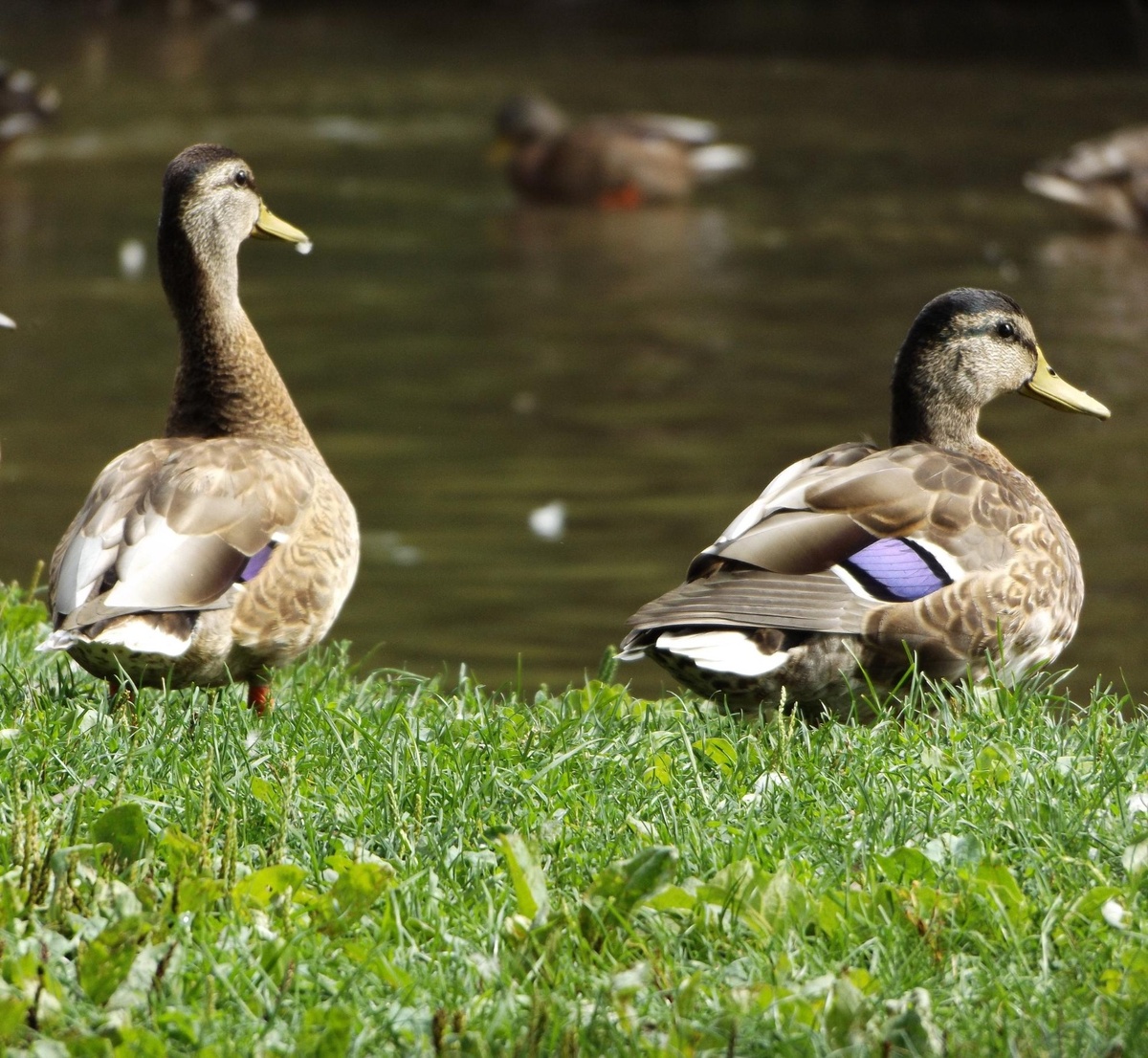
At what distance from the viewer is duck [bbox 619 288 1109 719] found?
14.0 feet

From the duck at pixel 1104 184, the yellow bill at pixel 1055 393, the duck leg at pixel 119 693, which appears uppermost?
the yellow bill at pixel 1055 393

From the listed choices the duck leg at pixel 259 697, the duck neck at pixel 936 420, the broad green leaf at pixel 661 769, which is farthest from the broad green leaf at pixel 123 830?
the duck neck at pixel 936 420

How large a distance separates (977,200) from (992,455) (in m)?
11.6

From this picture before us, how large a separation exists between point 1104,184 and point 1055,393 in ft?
33.9

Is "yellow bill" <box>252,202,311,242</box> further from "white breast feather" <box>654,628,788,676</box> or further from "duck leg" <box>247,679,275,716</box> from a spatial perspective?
"white breast feather" <box>654,628,788,676</box>

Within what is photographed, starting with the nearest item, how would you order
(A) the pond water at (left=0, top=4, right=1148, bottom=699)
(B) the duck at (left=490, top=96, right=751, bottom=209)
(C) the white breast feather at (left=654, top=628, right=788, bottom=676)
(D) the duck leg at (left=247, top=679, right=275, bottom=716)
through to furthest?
1. (C) the white breast feather at (left=654, top=628, right=788, bottom=676)
2. (D) the duck leg at (left=247, top=679, right=275, bottom=716)
3. (A) the pond water at (left=0, top=4, right=1148, bottom=699)
4. (B) the duck at (left=490, top=96, right=751, bottom=209)

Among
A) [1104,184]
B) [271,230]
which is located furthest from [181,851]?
[1104,184]

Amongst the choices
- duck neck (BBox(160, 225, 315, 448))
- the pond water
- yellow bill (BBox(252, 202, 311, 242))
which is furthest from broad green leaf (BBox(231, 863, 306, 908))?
the pond water

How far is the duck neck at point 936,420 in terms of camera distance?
5.24m

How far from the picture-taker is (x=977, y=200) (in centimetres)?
1639

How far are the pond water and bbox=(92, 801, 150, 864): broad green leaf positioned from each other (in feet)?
11.1

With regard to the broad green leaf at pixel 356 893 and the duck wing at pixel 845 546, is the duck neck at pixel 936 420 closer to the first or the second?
the duck wing at pixel 845 546

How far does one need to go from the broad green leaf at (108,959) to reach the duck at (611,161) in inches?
555

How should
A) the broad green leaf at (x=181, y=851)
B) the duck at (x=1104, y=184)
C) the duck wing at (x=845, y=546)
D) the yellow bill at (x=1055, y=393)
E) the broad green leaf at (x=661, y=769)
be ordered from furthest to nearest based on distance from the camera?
the duck at (x=1104, y=184) → the yellow bill at (x=1055, y=393) → the duck wing at (x=845, y=546) → the broad green leaf at (x=661, y=769) → the broad green leaf at (x=181, y=851)
